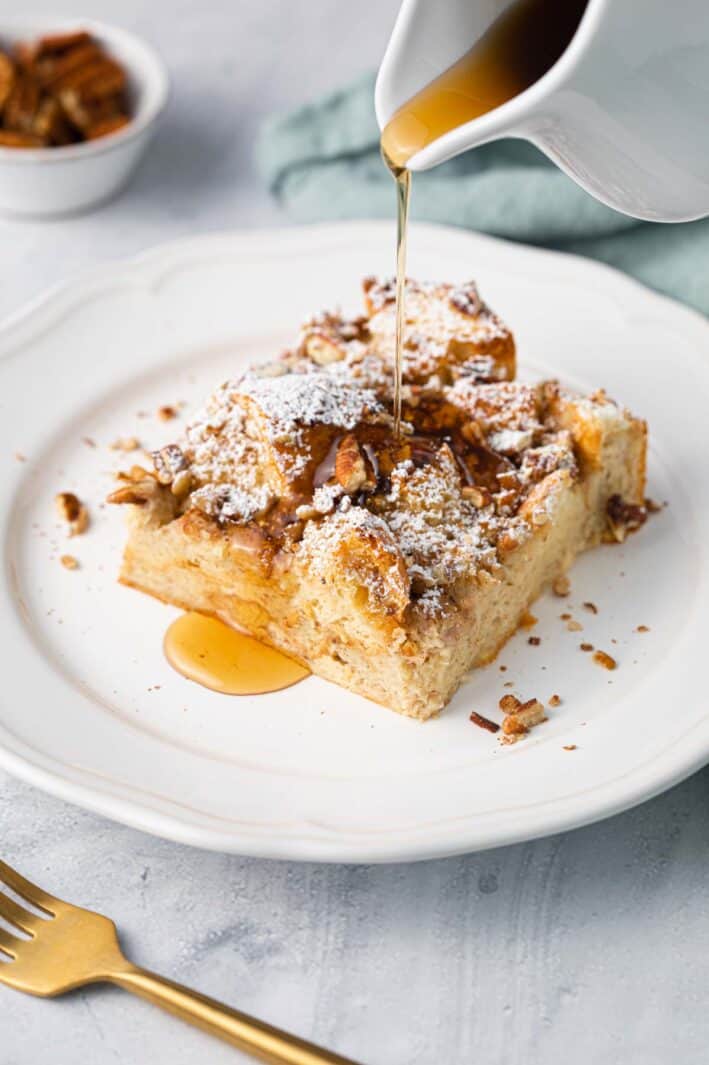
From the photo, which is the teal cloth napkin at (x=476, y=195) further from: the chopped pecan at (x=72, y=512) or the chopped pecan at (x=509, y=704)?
the chopped pecan at (x=509, y=704)

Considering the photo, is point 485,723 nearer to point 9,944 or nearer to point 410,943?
point 410,943

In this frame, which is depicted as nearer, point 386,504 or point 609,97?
point 609,97

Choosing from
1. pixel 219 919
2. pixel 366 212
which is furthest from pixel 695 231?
pixel 219 919

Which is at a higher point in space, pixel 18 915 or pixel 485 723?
pixel 485 723

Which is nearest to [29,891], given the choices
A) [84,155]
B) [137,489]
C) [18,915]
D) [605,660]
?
[18,915]

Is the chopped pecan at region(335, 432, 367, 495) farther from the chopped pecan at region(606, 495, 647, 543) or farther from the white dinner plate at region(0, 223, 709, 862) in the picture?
the chopped pecan at region(606, 495, 647, 543)

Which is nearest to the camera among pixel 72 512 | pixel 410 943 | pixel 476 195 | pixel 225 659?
pixel 410 943

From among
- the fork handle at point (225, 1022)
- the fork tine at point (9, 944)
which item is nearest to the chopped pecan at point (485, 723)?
the fork handle at point (225, 1022)

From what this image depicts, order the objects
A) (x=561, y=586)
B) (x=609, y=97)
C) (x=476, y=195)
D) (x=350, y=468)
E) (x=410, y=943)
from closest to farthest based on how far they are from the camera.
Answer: (x=609, y=97) < (x=410, y=943) < (x=350, y=468) < (x=561, y=586) < (x=476, y=195)
